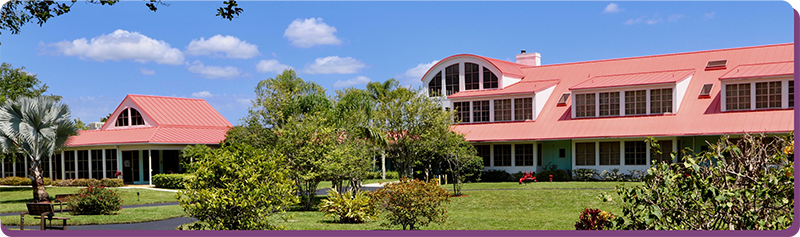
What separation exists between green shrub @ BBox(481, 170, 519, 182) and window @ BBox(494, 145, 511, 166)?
0.71m

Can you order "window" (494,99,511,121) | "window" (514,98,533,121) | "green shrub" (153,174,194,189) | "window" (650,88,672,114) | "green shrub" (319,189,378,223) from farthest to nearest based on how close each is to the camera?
"window" (494,99,511,121) → "window" (514,98,533,121) → "green shrub" (153,174,194,189) → "window" (650,88,672,114) → "green shrub" (319,189,378,223)

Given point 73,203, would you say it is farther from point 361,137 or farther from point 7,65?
point 7,65

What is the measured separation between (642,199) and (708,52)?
28.8 meters

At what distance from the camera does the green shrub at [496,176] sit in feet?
107

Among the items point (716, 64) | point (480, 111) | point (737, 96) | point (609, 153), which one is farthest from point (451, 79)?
point (737, 96)

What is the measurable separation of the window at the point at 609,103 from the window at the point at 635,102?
449 millimetres

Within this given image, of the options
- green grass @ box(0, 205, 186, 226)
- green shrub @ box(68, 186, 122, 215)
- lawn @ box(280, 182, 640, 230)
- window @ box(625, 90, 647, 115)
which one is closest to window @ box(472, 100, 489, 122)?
window @ box(625, 90, 647, 115)

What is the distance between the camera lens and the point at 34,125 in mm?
25391

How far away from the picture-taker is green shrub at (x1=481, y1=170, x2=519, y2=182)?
32500 millimetres

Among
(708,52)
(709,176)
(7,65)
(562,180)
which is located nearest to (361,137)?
(562,180)

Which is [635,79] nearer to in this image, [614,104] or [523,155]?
[614,104]

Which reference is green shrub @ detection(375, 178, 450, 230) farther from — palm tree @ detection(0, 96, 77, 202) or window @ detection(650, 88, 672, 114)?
window @ detection(650, 88, 672, 114)

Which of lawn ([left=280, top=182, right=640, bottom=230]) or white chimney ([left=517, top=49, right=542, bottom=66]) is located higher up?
white chimney ([left=517, top=49, right=542, bottom=66])

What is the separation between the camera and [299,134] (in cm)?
2052
